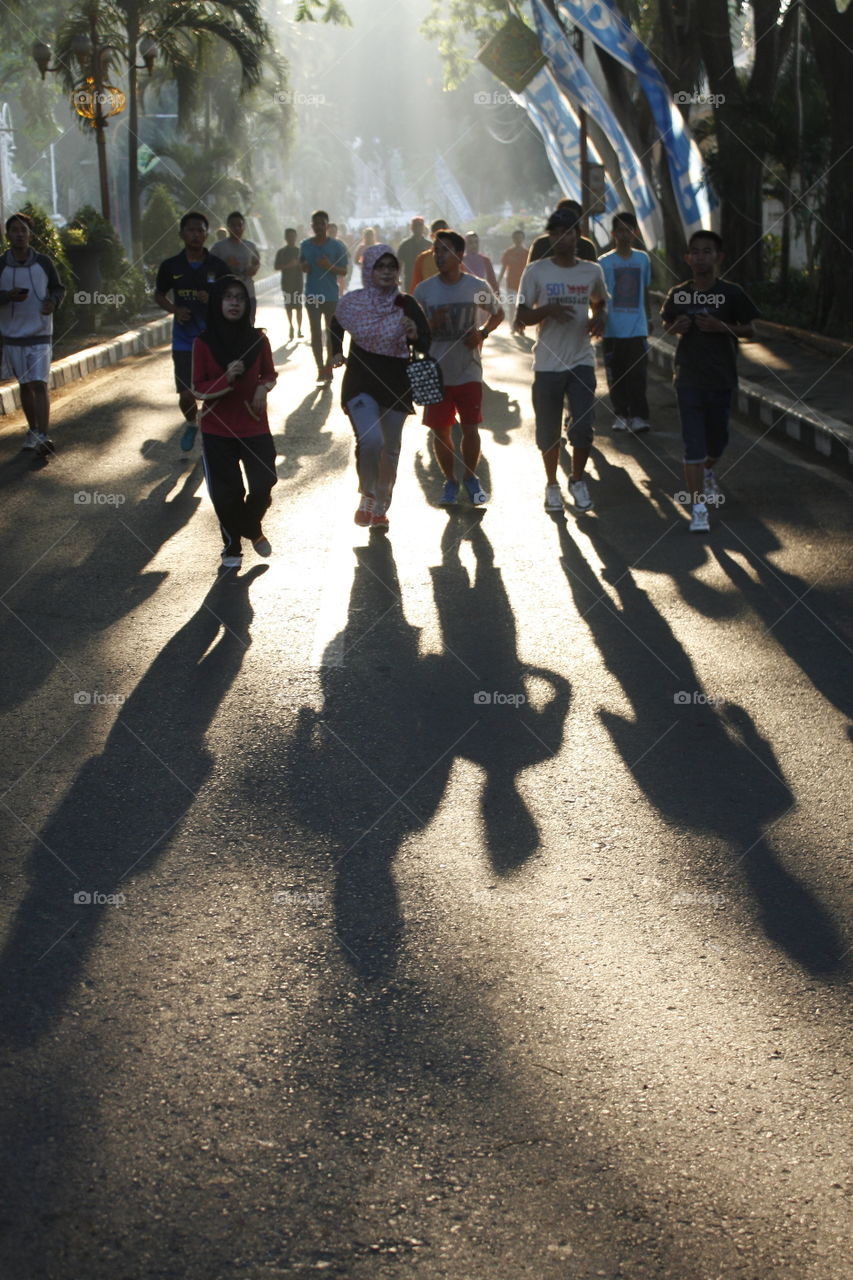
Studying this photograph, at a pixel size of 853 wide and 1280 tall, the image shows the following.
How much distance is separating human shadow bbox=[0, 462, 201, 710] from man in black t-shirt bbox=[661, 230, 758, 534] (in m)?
3.28

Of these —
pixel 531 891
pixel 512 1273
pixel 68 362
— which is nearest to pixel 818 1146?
pixel 512 1273

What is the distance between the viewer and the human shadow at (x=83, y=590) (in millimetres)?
6939

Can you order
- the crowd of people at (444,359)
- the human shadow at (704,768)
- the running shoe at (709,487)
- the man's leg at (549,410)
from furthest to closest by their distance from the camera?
1. the man's leg at (549,410)
2. the running shoe at (709,487)
3. the crowd of people at (444,359)
4. the human shadow at (704,768)

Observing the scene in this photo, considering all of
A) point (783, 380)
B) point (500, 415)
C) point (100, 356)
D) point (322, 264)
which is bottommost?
point (100, 356)

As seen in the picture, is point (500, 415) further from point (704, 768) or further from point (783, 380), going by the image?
point (704, 768)

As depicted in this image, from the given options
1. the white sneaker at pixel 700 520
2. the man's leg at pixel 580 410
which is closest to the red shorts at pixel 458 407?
the man's leg at pixel 580 410

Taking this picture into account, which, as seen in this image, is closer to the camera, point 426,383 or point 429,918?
point 429,918

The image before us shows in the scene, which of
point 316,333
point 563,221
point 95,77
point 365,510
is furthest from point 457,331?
point 95,77

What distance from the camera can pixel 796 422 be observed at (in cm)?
1312

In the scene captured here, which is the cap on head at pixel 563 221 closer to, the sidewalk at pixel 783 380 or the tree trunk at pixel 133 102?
the sidewalk at pixel 783 380

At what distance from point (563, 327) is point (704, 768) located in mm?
4897

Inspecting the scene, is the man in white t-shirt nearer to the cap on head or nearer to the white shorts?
the cap on head

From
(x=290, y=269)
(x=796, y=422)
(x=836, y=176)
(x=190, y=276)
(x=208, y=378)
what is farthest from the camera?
(x=290, y=269)

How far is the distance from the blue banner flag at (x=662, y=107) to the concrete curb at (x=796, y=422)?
8659mm
